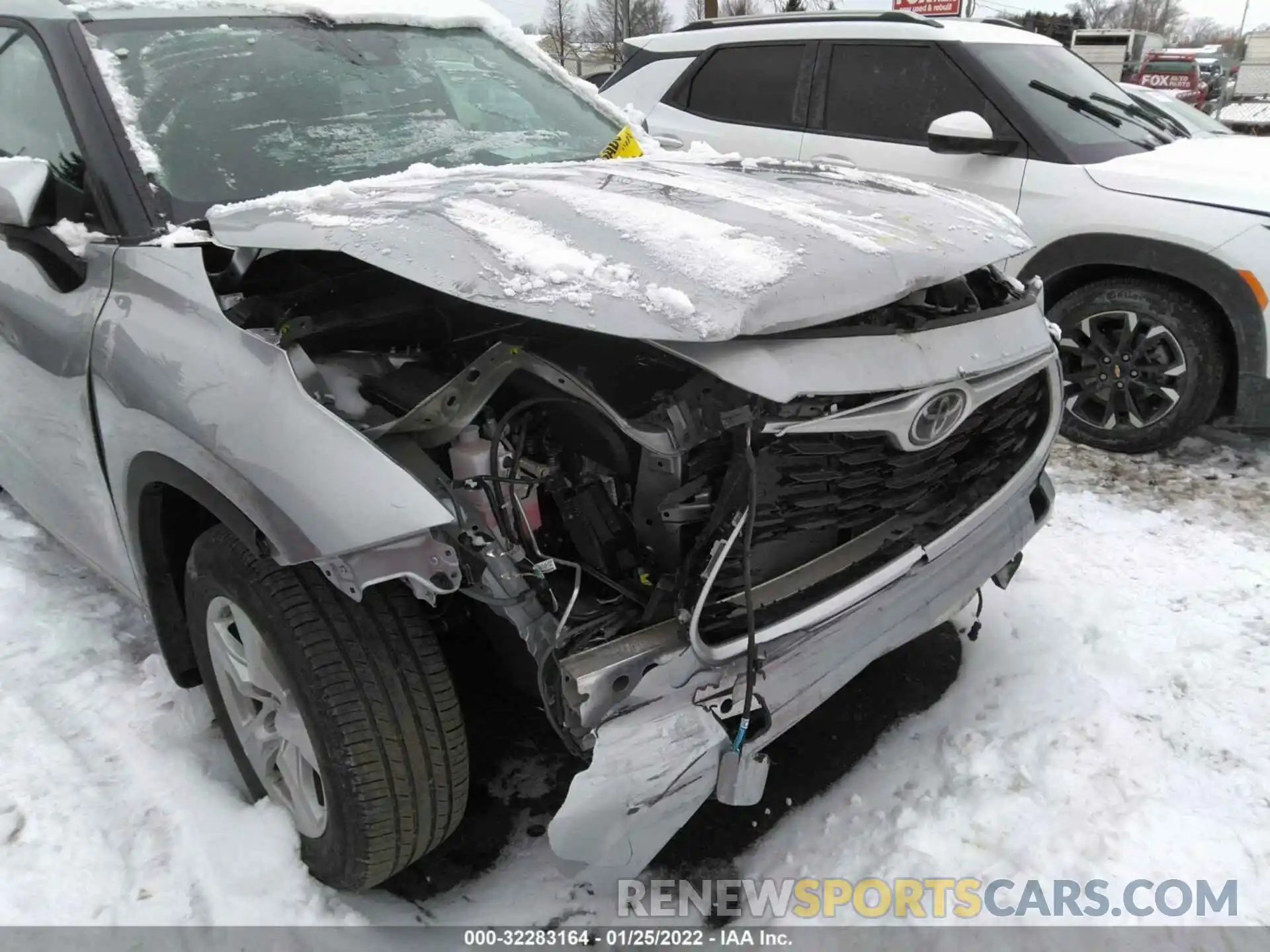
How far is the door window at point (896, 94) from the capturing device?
444 centimetres

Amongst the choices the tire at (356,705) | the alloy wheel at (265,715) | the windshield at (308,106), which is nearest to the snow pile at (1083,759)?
the tire at (356,705)

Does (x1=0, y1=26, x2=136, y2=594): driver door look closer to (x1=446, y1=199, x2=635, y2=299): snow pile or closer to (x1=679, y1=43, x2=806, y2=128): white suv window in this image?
(x1=446, y1=199, x2=635, y2=299): snow pile

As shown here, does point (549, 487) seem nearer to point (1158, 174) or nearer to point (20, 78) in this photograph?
point (20, 78)

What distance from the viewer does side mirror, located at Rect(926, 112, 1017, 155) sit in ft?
13.3

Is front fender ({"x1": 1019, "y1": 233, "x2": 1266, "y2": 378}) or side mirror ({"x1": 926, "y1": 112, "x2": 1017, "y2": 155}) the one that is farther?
side mirror ({"x1": 926, "y1": 112, "x2": 1017, "y2": 155})

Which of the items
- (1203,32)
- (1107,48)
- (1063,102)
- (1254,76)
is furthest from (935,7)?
(1203,32)

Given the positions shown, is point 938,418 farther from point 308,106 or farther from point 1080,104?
point 1080,104

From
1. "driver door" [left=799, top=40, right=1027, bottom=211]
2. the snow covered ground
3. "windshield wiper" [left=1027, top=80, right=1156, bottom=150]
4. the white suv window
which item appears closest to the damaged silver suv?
the snow covered ground

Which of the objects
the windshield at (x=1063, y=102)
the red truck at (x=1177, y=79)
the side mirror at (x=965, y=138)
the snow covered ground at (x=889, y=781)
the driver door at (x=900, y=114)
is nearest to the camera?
the snow covered ground at (x=889, y=781)

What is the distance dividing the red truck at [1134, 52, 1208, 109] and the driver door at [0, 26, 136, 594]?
22637 millimetres

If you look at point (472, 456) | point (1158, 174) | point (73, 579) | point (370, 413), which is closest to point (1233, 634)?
point (1158, 174)

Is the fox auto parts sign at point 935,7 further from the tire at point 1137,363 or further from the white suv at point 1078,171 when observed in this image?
Result: the tire at point 1137,363

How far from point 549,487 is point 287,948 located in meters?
1.15

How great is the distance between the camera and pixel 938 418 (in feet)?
5.86
